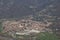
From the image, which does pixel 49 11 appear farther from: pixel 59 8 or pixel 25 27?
pixel 25 27

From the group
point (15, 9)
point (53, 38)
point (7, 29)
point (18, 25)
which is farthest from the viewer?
point (15, 9)

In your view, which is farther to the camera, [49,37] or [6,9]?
[6,9]

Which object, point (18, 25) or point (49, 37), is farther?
point (18, 25)

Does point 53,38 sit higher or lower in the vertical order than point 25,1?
lower

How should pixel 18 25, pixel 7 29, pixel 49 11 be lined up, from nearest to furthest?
pixel 7 29
pixel 18 25
pixel 49 11

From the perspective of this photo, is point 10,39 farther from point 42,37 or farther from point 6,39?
point 42,37

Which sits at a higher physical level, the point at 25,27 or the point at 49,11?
the point at 49,11

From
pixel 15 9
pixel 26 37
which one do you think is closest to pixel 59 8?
pixel 15 9

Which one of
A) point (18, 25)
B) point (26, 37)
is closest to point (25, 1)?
point (18, 25)

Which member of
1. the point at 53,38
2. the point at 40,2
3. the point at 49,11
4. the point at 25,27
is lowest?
the point at 53,38
